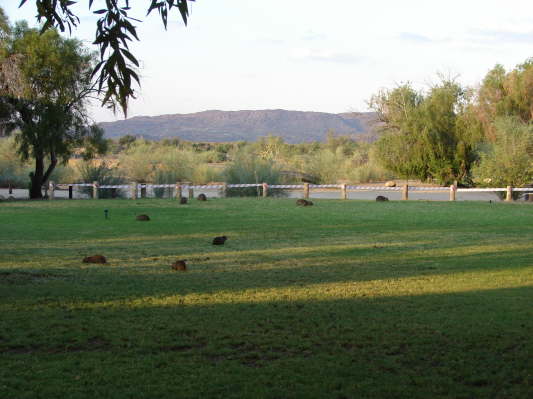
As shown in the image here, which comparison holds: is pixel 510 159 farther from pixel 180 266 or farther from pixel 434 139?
pixel 180 266

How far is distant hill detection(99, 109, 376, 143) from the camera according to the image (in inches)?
6516

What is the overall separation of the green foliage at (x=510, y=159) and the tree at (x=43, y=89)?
67.7 ft

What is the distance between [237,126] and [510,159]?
149 m

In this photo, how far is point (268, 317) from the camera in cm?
730

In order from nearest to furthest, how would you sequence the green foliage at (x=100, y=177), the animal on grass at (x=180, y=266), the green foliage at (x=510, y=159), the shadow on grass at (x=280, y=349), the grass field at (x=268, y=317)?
the shadow on grass at (x=280, y=349) < the grass field at (x=268, y=317) < the animal on grass at (x=180, y=266) < the green foliage at (x=510, y=159) < the green foliage at (x=100, y=177)

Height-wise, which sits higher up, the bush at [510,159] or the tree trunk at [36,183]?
the bush at [510,159]

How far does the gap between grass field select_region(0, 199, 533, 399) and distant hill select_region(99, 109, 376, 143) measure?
479ft

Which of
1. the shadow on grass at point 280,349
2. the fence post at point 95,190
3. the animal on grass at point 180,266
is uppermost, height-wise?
the fence post at point 95,190

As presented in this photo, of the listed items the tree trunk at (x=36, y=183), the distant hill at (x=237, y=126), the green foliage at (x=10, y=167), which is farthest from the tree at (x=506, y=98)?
the distant hill at (x=237, y=126)

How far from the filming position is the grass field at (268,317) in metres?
5.18

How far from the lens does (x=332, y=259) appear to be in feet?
39.4

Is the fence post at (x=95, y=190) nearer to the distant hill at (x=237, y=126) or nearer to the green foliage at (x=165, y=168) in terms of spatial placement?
the green foliage at (x=165, y=168)

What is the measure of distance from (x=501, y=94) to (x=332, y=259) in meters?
32.4

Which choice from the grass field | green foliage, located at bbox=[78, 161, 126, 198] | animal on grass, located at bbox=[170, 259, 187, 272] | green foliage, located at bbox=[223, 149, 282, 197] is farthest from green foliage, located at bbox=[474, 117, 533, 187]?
animal on grass, located at bbox=[170, 259, 187, 272]
